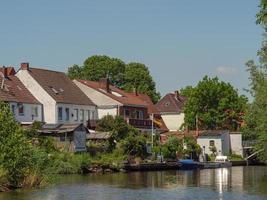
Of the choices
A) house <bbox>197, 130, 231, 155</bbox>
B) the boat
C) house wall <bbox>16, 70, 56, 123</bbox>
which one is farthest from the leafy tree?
the boat

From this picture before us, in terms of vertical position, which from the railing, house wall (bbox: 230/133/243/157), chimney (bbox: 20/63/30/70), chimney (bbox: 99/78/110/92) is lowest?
house wall (bbox: 230/133/243/157)

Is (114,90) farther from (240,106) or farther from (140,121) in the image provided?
(240,106)

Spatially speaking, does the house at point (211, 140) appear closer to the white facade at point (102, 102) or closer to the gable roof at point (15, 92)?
the white facade at point (102, 102)

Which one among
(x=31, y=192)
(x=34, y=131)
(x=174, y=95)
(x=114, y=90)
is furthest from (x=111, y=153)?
(x=174, y=95)

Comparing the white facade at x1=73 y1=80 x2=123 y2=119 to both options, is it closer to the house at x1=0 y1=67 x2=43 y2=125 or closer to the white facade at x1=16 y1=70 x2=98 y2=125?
the white facade at x1=16 y1=70 x2=98 y2=125

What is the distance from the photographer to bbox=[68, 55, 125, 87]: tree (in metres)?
141

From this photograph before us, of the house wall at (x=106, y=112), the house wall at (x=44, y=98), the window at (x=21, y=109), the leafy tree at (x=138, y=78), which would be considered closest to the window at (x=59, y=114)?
the house wall at (x=44, y=98)

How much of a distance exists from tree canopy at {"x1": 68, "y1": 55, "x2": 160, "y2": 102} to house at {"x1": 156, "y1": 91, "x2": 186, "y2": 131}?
8.44m

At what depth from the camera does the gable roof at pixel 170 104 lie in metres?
132

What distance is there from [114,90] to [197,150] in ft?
56.4

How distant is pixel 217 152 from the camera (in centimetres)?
11212

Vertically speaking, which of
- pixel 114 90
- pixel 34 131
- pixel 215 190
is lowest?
pixel 215 190

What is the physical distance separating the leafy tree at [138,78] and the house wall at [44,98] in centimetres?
5091

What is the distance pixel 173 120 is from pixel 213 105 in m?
14.6
